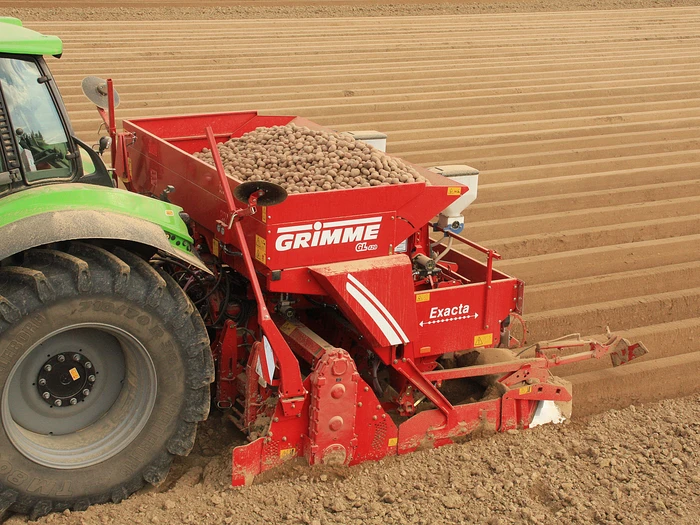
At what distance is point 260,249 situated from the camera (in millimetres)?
4180

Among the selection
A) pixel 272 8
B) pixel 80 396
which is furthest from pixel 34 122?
pixel 272 8

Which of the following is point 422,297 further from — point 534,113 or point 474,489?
point 534,113

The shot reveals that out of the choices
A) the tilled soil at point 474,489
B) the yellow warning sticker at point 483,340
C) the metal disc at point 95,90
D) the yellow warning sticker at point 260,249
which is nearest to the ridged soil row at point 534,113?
the tilled soil at point 474,489

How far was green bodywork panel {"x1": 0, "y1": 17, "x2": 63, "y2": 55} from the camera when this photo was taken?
150 inches

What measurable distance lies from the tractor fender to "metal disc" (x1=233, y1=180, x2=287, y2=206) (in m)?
0.38

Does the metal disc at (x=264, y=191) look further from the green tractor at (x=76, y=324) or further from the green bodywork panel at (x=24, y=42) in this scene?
the green bodywork panel at (x=24, y=42)

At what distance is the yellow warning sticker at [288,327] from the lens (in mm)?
4531

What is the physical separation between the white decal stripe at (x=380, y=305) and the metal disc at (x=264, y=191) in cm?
52

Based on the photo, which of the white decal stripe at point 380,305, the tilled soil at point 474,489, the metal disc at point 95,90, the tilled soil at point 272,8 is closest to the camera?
the tilled soil at point 474,489

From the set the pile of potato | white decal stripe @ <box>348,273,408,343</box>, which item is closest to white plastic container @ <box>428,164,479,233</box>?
the pile of potato

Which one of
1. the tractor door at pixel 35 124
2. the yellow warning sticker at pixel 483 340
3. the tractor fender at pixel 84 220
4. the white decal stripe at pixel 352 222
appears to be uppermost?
the tractor door at pixel 35 124

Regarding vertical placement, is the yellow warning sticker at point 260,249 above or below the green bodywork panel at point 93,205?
below

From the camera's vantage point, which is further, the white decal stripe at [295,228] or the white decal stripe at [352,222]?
the white decal stripe at [352,222]

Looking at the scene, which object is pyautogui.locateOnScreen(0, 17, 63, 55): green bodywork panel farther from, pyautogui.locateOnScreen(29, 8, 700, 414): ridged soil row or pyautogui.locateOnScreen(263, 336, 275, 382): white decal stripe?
pyautogui.locateOnScreen(29, 8, 700, 414): ridged soil row
